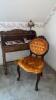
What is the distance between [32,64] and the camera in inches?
105

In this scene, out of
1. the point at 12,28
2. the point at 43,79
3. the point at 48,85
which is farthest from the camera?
the point at 12,28

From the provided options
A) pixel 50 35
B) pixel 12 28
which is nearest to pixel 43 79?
pixel 50 35

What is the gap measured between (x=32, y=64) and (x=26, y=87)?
0.42m

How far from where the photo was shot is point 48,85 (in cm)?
278

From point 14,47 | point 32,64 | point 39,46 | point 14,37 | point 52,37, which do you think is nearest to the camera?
point 32,64

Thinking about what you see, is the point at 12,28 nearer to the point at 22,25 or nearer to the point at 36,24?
the point at 22,25

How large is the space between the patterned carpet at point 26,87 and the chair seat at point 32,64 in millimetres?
357

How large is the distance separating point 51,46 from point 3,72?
121cm

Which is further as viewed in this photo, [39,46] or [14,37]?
[14,37]

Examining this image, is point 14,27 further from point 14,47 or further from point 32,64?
point 32,64

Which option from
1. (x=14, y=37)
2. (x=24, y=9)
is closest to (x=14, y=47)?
(x=14, y=37)

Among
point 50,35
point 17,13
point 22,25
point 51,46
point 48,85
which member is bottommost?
point 48,85

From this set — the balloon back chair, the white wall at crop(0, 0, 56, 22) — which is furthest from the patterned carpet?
the white wall at crop(0, 0, 56, 22)

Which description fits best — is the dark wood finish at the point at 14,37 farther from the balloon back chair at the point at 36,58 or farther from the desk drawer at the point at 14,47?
the balloon back chair at the point at 36,58
